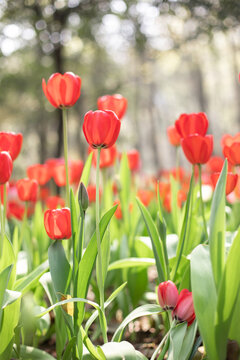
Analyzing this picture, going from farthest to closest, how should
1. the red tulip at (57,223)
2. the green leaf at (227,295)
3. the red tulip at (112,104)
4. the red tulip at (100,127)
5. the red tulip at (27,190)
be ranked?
the red tulip at (27,190) → the red tulip at (112,104) → the red tulip at (57,223) → the red tulip at (100,127) → the green leaf at (227,295)

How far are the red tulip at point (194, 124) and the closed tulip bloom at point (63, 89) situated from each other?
0.33m

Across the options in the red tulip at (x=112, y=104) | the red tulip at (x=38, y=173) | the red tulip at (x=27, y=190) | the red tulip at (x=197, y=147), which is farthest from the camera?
the red tulip at (x=38, y=173)

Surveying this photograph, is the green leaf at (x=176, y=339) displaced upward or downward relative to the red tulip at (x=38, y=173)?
downward

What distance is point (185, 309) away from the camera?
963 mm

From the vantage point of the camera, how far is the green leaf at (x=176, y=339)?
0.91 meters

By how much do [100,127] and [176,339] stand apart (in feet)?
1.66

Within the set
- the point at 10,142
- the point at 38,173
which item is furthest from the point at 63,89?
the point at 38,173

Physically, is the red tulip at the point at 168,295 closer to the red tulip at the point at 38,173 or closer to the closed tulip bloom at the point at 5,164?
the closed tulip bloom at the point at 5,164

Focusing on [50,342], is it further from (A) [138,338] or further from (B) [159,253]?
(B) [159,253]

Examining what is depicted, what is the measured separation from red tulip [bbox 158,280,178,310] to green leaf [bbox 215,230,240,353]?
0.12m

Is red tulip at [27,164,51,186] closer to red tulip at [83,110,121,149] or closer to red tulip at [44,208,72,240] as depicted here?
red tulip at [44,208,72,240]

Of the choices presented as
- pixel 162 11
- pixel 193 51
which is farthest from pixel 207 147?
pixel 193 51

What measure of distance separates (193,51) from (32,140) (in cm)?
1149

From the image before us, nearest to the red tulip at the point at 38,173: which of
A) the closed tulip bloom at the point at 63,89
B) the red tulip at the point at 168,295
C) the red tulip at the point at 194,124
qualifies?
the closed tulip bloom at the point at 63,89
